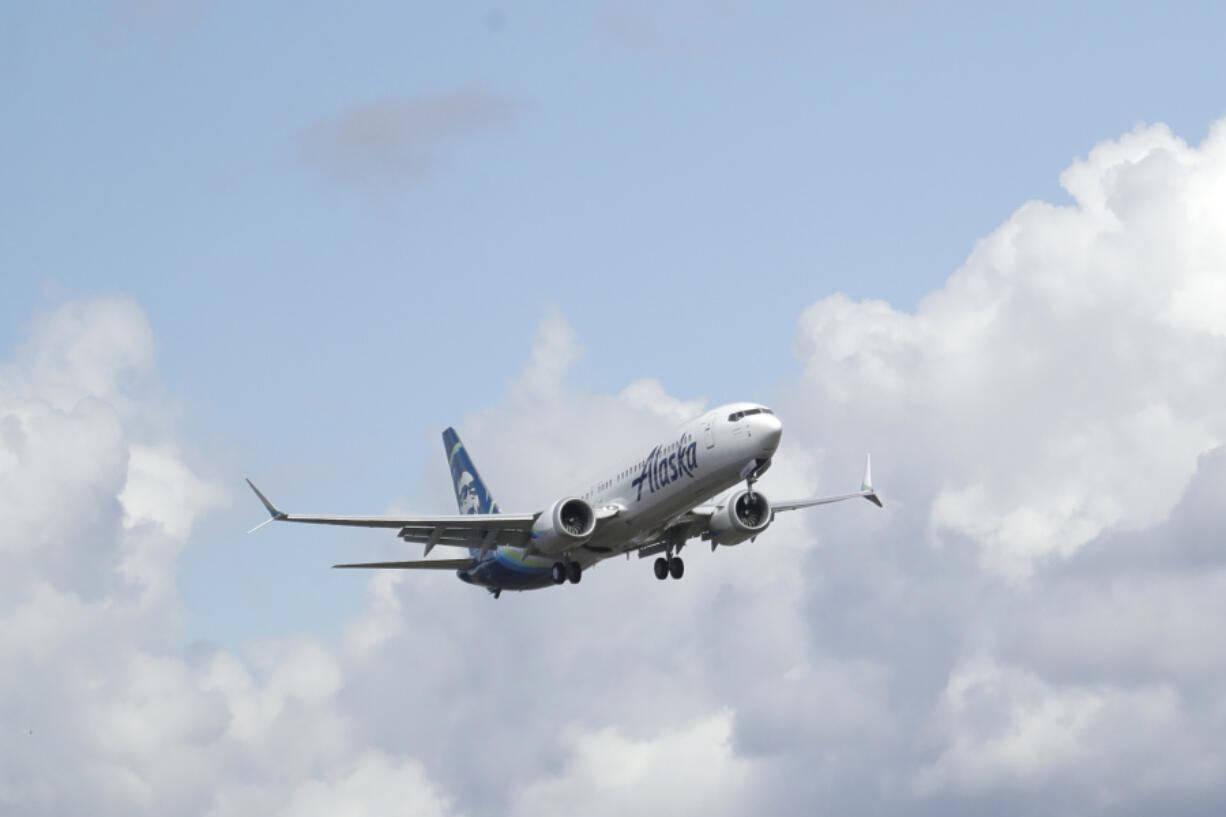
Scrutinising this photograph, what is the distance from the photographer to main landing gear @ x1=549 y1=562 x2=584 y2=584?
77438 millimetres

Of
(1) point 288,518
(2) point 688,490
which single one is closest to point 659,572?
(2) point 688,490

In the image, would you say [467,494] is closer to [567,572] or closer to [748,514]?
[567,572]

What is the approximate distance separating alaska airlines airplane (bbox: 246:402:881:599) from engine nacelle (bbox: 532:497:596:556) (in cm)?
4

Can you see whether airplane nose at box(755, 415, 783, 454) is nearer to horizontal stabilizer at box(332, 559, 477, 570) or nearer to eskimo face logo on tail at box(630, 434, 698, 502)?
eskimo face logo on tail at box(630, 434, 698, 502)

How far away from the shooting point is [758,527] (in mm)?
75188

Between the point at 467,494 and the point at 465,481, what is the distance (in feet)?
2.95

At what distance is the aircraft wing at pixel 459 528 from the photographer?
242 ft

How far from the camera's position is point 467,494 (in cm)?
9288

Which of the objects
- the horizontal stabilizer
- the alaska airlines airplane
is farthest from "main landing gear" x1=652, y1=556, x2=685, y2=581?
the horizontal stabilizer

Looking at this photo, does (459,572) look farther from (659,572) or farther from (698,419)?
(698,419)

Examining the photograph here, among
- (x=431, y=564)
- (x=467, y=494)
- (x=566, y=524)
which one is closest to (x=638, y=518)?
(x=566, y=524)

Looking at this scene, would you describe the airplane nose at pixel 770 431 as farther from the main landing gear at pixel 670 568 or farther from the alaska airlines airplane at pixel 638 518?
the main landing gear at pixel 670 568

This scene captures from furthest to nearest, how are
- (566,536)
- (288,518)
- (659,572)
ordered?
(659,572), (566,536), (288,518)

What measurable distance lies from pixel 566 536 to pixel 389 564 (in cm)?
1036
